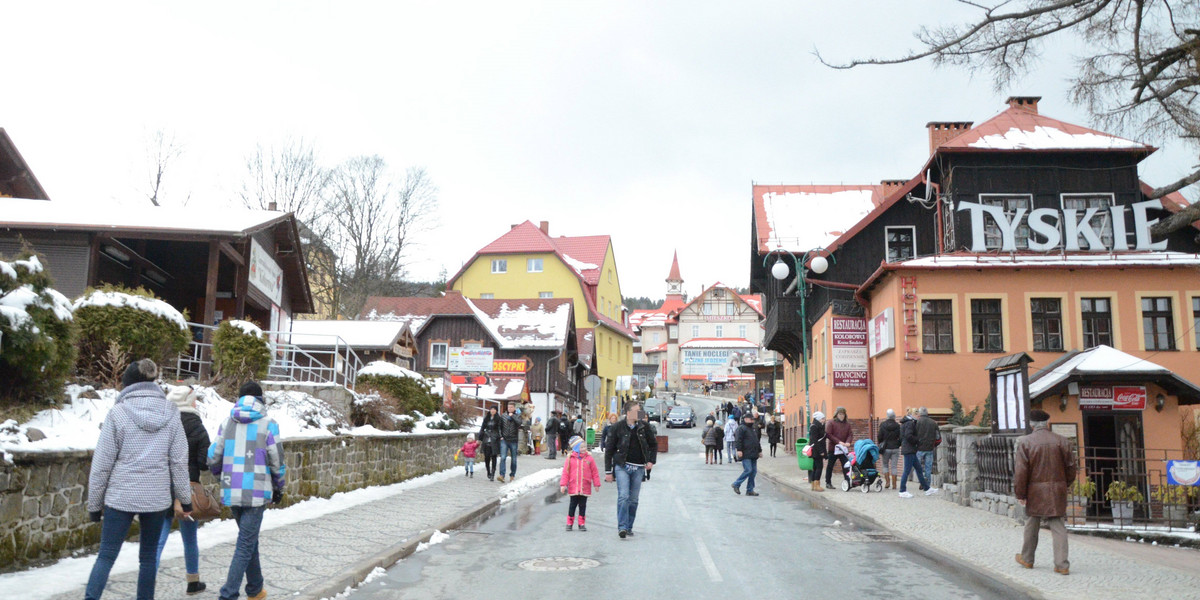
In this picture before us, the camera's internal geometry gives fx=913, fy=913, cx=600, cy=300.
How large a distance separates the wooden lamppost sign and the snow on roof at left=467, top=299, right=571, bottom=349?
3371 centimetres

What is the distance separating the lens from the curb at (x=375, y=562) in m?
7.70

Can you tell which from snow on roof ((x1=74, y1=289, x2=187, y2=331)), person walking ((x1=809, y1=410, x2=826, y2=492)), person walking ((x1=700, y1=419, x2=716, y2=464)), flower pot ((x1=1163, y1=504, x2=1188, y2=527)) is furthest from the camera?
person walking ((x1=700, y1=419, x2=716, y2=464))

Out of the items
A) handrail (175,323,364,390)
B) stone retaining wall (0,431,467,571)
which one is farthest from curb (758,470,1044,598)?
handrail (175,323,364,390)

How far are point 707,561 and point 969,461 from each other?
28.8 ft

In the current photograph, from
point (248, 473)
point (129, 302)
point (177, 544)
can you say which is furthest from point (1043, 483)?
point (129, 302)

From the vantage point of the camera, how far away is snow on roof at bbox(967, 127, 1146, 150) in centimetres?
2727

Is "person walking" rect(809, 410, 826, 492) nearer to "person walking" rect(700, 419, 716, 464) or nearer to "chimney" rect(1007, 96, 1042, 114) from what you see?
"person walking" rect(700, 419, 716, 464)

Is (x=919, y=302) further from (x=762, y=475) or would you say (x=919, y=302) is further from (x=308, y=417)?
(x=308, y=417)

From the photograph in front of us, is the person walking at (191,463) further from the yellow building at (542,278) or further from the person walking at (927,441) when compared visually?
the yellow building at (542,278)

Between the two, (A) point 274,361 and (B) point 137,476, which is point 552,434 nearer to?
(A) point 274,361

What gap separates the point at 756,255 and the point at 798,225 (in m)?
5.38

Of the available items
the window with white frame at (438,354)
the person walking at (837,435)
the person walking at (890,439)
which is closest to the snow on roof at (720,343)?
the window with white frame at (438,354)

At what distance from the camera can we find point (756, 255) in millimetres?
40906

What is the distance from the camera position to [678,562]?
9.88 m
